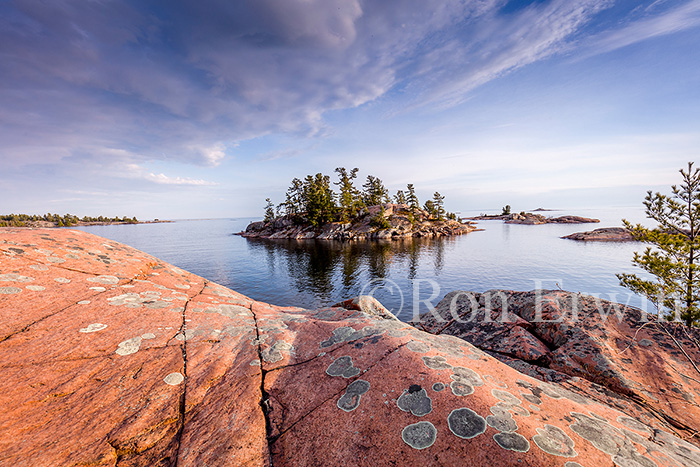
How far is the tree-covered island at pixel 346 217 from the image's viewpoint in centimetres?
9312

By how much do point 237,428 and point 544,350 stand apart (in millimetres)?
9712

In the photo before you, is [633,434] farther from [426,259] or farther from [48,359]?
[426,259]

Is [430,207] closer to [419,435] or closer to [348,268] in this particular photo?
[348,268]

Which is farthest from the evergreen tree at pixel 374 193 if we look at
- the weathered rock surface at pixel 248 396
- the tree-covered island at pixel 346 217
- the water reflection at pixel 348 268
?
the weathered rock surface at pixel 248 396

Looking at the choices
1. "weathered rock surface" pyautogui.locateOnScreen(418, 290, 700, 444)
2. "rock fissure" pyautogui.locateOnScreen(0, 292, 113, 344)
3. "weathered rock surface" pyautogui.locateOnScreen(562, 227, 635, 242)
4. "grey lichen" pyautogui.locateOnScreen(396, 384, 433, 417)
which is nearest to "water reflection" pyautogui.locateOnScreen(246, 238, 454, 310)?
"weathered rock surface" pyautogui.locateOnScreen(418, 290, 700, 444)

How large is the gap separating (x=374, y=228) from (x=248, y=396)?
296 feet

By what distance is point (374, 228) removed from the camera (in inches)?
3666

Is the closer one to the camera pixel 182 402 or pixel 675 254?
pixel 182 402

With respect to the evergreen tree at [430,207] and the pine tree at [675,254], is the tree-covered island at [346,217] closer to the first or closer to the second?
the evergreen tree at [430,207]

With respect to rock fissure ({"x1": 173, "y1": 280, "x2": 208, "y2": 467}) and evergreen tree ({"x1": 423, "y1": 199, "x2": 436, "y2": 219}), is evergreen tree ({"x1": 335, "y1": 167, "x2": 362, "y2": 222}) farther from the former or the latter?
rock fissure ({"x1": 173, "y1": 280, "x2": 208, "y2": 467})

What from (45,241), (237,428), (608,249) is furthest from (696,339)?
(608,249)

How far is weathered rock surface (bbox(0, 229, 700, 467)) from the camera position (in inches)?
106

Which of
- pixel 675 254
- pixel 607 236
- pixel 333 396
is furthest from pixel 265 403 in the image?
pixel 607 236

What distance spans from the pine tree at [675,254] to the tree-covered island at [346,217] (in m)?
75.5
